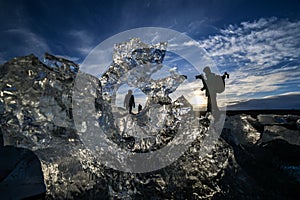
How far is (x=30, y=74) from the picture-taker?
161 cm

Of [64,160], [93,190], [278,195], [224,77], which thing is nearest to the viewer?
[93,190]

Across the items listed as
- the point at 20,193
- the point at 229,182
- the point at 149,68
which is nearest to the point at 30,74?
the point at 20,193

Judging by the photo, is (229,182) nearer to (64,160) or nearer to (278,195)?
(278,195)

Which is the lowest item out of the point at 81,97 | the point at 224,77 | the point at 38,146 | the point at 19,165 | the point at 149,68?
the point at 19,165

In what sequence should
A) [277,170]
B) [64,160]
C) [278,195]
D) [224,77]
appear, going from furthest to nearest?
[224,77], [277,170], [64,160], [278,195]

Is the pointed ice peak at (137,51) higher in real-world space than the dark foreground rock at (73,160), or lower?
higher

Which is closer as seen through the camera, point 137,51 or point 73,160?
point 73,160

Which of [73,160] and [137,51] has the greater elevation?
[137,51]

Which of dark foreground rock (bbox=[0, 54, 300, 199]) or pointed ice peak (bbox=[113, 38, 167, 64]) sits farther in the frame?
pointed ice peak (bbox=[113, 38, 167, 64])

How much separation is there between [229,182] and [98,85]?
1727 mm

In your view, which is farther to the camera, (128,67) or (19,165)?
(128,67)

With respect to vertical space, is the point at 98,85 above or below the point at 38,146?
above

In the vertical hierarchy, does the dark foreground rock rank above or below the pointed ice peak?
below

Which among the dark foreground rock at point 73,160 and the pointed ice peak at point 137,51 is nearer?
the dark foreground rock at point 73,160
